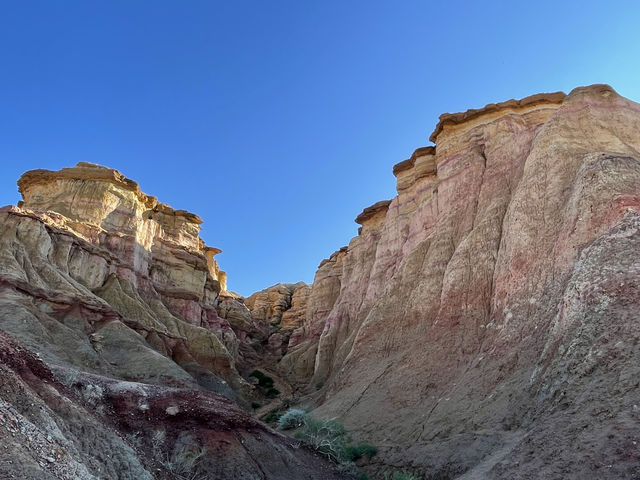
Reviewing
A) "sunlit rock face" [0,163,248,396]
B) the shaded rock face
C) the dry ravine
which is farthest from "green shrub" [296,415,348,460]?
"sunlit rock face" [0,163,248,396]

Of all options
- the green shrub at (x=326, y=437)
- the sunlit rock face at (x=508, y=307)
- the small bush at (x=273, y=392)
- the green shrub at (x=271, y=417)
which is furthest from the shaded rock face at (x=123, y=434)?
the small bush at (x=273, y=392)

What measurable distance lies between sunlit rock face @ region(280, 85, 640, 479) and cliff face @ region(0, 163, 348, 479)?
20.3 ft

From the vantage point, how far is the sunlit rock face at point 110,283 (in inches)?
1110

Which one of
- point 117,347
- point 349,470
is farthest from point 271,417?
point 349,470

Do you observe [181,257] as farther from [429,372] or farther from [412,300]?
[429,372]

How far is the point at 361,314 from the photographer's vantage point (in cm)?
3931

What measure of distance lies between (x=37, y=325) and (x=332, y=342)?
75.6 ft

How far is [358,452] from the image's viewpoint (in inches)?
822

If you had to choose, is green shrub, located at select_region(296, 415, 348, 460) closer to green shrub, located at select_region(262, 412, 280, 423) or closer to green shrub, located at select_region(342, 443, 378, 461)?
green shrub, located at select_region(342, 443, 378, 461)

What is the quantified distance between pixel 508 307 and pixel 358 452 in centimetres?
904

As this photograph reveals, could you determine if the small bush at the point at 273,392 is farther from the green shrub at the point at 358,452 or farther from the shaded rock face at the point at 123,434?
the shaded rock face at the point at 123,434

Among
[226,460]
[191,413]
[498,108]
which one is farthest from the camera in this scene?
[498,108]

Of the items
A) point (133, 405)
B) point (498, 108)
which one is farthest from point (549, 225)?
point (133, 405)

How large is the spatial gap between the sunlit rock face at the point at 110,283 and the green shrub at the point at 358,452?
449 inches
